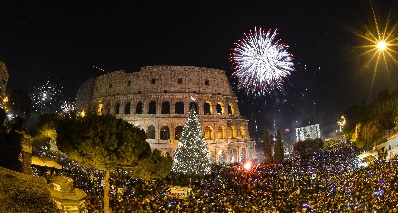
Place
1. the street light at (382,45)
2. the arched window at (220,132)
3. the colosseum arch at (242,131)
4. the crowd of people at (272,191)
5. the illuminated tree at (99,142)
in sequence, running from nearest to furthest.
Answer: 1. the illuminated tree at (99,142)
2. the crowd of people at (272,191)
3. the street light at (382,45)
4. the arched window at (220,132)
5. the colosseum arch at (242,131)

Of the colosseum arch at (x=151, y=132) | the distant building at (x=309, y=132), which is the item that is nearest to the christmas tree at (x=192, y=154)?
the colosseum arch at (x=151, y=132)

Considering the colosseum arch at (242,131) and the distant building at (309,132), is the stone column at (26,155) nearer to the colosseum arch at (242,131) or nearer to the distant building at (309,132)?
the colosseum arch at (242,131)

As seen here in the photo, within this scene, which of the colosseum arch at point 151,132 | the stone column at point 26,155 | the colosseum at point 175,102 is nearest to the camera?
the stone column at point 26,155

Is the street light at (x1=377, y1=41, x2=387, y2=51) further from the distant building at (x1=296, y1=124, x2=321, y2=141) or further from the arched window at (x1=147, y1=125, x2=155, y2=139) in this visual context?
the distant building at (x1=296, y1=124, x2=321, y2=141)

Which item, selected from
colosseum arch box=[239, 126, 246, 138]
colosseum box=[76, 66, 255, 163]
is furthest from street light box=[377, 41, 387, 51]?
colosseum arch box=[239, 126, 246, 138]

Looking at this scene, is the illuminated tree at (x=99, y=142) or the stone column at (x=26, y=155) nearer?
the stone column at (x=26, y=155)

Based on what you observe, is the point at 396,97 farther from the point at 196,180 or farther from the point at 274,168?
the point at 196,180

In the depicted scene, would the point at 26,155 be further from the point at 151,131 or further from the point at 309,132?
the point at 309,132
